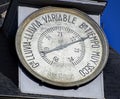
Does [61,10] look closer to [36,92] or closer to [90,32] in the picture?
[90,32]

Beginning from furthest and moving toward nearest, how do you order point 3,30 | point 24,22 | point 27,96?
point 3,30
point 24,22
point 27,96

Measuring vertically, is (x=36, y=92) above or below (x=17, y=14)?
below

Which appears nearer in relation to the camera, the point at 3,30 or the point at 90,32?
the point at 90,32

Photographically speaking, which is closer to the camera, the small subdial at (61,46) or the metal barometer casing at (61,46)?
the metal barometer casing at (61,46)

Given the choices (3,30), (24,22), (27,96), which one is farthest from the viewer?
(3,30)

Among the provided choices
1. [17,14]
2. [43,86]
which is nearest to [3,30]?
[17,14]

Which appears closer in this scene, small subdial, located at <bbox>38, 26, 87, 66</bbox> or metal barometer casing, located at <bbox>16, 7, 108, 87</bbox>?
metal barometer casing, located at <bbox>16, 7, 108, 87</bbox>
